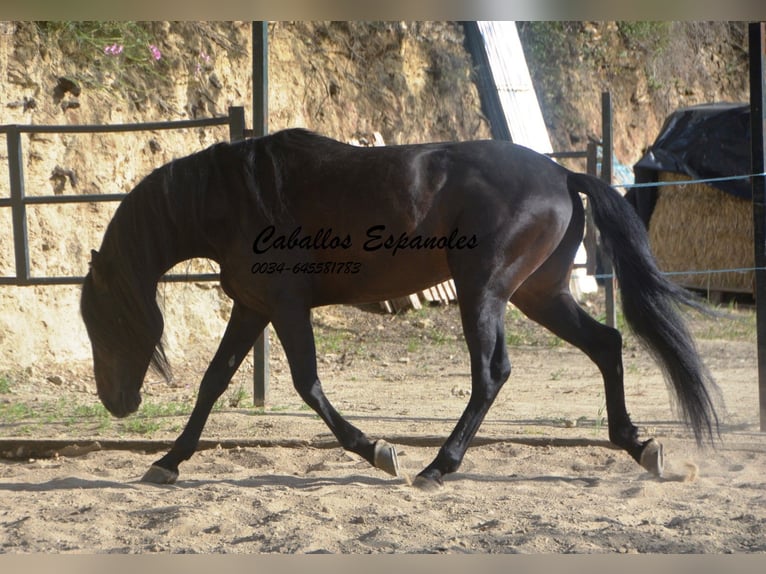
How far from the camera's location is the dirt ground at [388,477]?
3.04 m

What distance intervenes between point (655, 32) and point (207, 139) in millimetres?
7942

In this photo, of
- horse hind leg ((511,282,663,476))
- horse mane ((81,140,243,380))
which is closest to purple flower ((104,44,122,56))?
horse mane ((81,140,243,380))

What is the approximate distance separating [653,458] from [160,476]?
2.11 metres

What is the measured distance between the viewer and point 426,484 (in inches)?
147

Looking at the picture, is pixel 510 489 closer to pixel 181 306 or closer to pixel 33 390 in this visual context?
pixel 33 390

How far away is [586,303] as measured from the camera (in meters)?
9.79

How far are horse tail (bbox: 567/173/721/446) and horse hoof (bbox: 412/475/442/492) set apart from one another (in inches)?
43.6

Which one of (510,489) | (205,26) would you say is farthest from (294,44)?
(510,489)

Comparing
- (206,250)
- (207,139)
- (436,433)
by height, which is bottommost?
(436,433)

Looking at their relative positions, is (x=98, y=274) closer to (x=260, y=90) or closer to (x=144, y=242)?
(x=144, y=242)

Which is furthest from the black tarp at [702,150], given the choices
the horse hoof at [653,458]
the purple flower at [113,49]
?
the horse hoof at [653,458]

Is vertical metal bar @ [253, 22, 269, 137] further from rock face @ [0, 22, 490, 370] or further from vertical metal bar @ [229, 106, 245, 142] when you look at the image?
rock face @ [0, 22, 490, 370]

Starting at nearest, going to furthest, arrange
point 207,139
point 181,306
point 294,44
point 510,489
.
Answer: point 510,489
point 181,306
point 207,139
point 294,44

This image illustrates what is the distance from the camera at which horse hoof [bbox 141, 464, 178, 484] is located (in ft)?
12.9
